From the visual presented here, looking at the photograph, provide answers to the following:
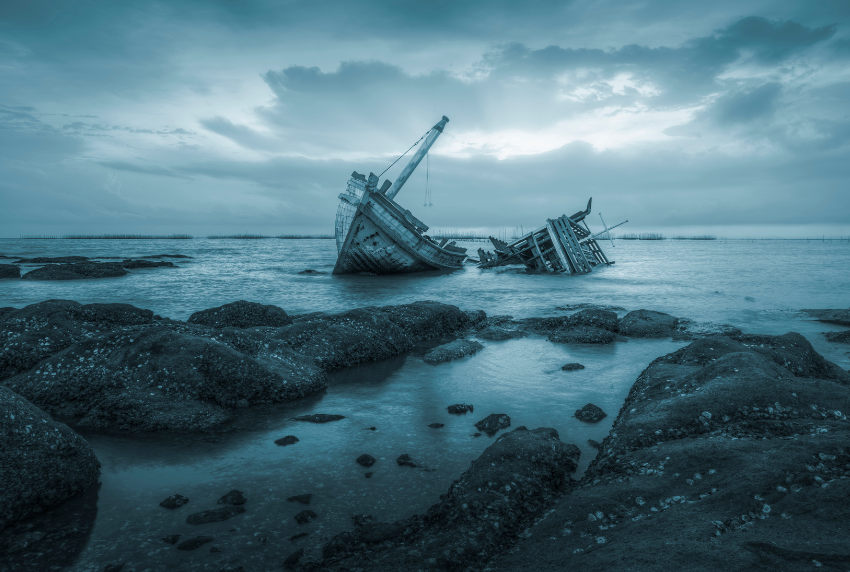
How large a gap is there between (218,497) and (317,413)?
218cm

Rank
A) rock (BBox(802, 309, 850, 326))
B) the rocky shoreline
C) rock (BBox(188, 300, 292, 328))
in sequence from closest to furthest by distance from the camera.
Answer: the rocky shoreline → rock (BBox(188, 300, 292, 328)) → rock (BBox(802, 309, 850, 326))

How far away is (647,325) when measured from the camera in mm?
12031

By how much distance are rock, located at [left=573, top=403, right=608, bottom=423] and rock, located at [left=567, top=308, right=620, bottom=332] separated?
6.26 meters

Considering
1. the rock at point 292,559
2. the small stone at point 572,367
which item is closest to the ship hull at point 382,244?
the small stone at point 572,367

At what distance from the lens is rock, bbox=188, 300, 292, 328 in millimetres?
11070

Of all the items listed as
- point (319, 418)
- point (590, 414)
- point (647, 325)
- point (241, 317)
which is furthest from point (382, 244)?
point (590, 414)

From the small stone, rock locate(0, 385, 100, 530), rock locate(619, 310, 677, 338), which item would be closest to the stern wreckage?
rock locate(619, 310, 677, 338)

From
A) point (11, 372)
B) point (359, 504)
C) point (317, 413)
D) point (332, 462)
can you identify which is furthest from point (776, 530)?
point (11, 372)

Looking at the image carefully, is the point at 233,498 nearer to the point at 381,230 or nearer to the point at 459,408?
the point at 459,408

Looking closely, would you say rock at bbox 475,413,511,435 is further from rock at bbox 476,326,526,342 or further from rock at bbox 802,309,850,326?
rock at bbox 802,309,850,326

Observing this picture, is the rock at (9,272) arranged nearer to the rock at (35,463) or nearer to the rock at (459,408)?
the rock at (35,463)

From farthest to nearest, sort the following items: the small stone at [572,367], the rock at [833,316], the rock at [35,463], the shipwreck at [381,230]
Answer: the shipwreck at [381,230]
the rock at [833,316]
the small stone at [572,367]
the rock at [35,463]

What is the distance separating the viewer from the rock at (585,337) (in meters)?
10.8

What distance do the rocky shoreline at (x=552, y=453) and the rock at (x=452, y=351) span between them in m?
2.09
